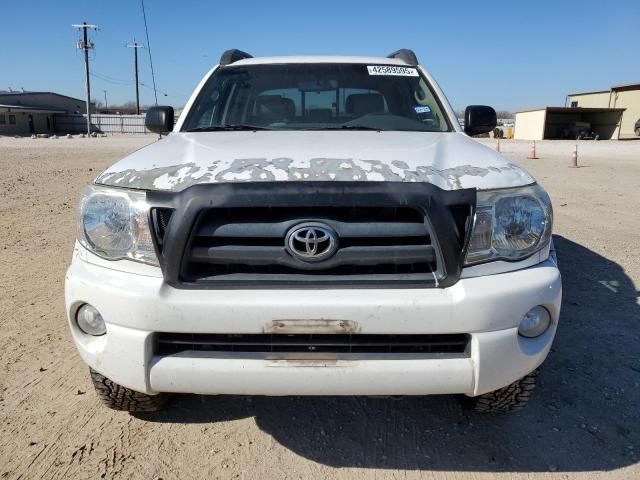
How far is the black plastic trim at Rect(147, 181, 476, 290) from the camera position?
6.31ft

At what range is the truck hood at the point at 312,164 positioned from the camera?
203 centimetres

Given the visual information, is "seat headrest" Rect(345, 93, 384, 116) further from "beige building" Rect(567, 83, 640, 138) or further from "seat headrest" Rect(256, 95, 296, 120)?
"beige building" Rect(567, 83, 640, 138)

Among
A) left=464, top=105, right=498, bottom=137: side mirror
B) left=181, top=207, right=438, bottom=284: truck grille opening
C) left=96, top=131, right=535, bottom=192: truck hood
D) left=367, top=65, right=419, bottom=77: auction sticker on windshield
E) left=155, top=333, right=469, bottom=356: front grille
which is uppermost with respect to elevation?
left=367, top=65, right=419, bottom=77: auction sticker on windshield

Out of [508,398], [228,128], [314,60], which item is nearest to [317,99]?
[314,60]

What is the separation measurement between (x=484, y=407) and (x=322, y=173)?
1.43 metres

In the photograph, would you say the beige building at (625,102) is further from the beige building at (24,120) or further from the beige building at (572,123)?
the beige building at (24,120)

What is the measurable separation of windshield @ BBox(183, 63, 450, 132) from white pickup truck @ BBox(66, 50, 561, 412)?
1241 mm

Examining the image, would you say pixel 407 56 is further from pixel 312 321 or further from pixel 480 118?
pixel 312 321

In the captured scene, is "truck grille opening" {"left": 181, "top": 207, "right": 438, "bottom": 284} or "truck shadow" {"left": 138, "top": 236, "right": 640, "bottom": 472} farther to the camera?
"truck shadow" {"left": 138, "top": 236, "right": 640, "bottom": 472}

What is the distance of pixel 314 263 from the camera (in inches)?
77.0

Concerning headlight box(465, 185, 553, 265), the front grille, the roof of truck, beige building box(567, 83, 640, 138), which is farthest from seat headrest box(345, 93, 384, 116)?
beige building box(567, 83, 640, 138)

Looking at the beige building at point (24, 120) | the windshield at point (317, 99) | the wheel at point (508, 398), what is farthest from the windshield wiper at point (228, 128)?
the beige building at point (24, 120)

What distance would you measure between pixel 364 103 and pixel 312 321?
2.11 meters

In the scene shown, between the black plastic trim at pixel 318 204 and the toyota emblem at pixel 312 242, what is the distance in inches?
3.6
